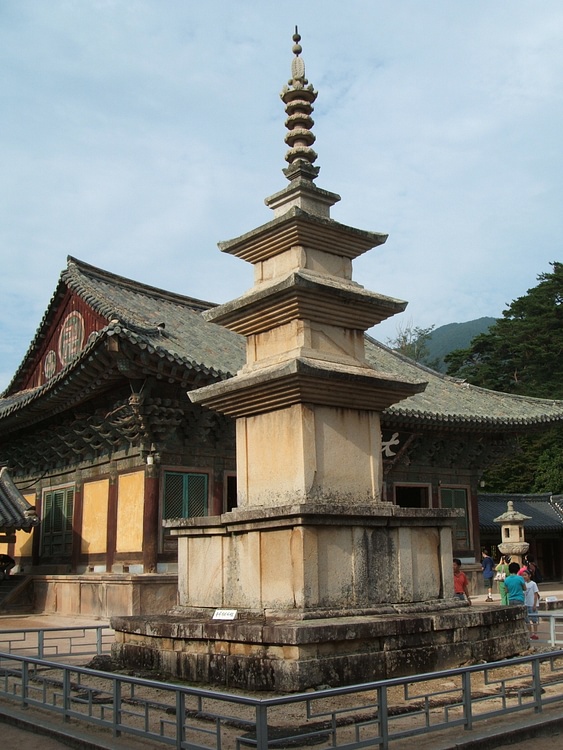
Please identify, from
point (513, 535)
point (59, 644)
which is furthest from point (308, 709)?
point (513, 535)

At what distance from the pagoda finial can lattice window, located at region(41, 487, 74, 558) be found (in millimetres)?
13449

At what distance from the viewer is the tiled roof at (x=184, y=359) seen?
52.1 ft

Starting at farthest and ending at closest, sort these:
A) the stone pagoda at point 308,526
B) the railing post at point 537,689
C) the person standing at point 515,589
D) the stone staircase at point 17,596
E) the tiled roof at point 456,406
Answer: the tiled roof at point 456,406 → the stone staircase at point 17,596 → the person standing at point 515,589 → the stone pagoda at point 308,526 → the railing post at point 537,689

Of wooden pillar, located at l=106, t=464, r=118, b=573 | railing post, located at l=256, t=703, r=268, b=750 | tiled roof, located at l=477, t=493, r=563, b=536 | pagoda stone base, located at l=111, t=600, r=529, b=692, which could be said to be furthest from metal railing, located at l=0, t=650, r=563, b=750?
tiled roof, located at l=477, t=493, r=563, b=536

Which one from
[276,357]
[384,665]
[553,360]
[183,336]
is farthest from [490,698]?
[553,360]

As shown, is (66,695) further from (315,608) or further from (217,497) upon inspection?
(217,497)

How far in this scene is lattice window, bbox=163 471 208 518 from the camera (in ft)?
57.7

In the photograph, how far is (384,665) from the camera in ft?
24.6

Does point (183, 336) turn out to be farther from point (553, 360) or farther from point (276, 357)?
point (553, 360)

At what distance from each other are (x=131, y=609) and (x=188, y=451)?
3722 millimetres

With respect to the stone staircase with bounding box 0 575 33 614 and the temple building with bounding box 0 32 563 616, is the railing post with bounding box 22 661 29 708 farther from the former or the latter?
the stone staircase with bounding box 0 575 33 614

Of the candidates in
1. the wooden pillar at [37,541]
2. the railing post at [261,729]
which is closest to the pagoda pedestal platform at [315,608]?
the railing post at [261,729]

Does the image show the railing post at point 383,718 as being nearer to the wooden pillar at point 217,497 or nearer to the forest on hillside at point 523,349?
the wooden pillar at point 217,497

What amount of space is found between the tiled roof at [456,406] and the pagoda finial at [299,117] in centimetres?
970
